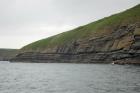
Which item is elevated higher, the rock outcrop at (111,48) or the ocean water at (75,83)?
the rock outcrop at (111,48)

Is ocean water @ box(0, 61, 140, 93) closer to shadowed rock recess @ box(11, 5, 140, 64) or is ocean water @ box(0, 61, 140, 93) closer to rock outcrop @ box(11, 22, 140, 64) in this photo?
rock outcrop @ box(11, 22, 140, 64)

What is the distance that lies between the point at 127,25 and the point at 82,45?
3526 cm

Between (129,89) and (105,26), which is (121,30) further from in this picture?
(129,89)

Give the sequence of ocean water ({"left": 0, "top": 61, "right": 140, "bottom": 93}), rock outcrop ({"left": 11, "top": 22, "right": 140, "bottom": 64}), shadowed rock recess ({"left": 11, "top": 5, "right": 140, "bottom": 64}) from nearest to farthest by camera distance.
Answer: ocean water ({"left": 0, "top": 61, "right": 140, "bottom": 93}) → rock outcrop ({"left": 11, "top": 22, "right": 140, "bottom": 64}) → shadowed rock recess ({"left": 11, "top": 5, "right": 140, "bottom": 64})

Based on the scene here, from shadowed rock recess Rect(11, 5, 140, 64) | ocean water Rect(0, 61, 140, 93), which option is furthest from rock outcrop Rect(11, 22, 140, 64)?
ocean water Rect(0, 61, 140, 93)

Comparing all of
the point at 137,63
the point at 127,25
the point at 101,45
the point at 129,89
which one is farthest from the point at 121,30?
the point at 129,89

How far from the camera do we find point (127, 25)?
149500mm

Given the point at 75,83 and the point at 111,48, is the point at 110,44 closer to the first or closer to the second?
the point at 111,48

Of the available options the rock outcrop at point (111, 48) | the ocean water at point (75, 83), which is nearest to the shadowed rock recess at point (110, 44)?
the rock outcrop at point (111, 48)

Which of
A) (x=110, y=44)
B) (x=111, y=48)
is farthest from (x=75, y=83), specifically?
(x=110, y=44)

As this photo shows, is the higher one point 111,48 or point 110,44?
point 110,44

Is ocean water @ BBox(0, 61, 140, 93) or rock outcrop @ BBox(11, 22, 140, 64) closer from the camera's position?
ocean water @ BBox(0, 61, 140, 93)

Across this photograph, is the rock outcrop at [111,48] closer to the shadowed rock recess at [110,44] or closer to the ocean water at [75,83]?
the shadowed rock recess at [110,44]

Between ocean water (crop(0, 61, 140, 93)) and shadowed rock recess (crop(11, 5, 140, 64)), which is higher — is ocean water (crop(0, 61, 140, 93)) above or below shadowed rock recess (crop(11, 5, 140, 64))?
below
